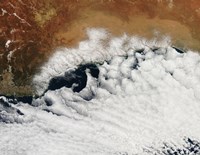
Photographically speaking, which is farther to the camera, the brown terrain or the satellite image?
the brown terrain

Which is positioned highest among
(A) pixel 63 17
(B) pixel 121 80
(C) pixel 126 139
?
(A) pixel 63 17

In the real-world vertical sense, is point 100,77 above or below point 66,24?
below

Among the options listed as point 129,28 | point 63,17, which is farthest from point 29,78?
point 129,28

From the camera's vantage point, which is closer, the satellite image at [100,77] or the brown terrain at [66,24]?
the satellite image at [100,77]

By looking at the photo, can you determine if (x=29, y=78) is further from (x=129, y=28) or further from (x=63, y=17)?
(x=129, y=28)
